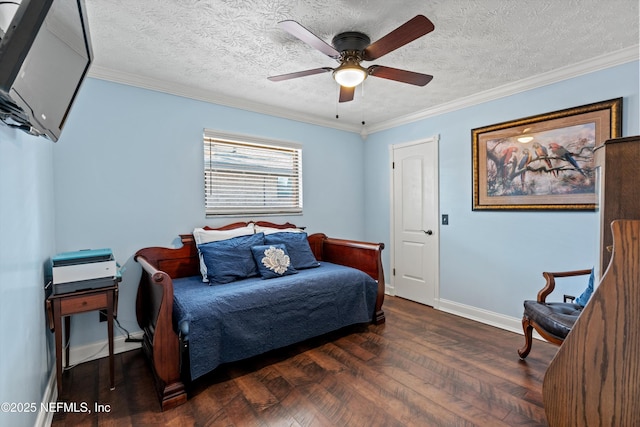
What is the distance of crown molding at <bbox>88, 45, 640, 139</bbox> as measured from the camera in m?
2.37

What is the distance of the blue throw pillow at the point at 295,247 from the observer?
3.03 metres

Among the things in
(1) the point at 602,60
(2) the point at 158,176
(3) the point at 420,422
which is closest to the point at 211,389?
(3) the point at 420,422

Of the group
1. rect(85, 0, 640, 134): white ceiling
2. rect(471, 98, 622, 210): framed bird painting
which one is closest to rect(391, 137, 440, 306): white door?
rect(471, 98, 622, 210): framed bird painting

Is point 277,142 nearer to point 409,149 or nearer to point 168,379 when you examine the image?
point 409,149

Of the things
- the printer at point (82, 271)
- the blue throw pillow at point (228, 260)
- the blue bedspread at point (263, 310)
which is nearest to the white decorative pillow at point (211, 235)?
the blue throw pillow at point (228, 260)

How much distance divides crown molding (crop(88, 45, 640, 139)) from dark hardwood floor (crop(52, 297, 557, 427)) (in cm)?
237

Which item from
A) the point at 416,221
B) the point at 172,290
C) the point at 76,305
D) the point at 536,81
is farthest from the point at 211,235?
the point at 536,81

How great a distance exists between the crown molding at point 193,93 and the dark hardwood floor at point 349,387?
7.70ft

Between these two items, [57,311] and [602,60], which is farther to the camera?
[602,60]

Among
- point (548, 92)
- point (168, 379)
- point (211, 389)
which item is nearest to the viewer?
point (168, 379)

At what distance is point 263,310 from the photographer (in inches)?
89.8

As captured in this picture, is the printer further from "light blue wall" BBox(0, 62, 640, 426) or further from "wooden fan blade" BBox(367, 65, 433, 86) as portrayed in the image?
"wooden fan blade" BBox(367, 65, 433, 86)

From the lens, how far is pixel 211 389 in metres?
2.03

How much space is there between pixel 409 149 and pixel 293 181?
1.58 metres
